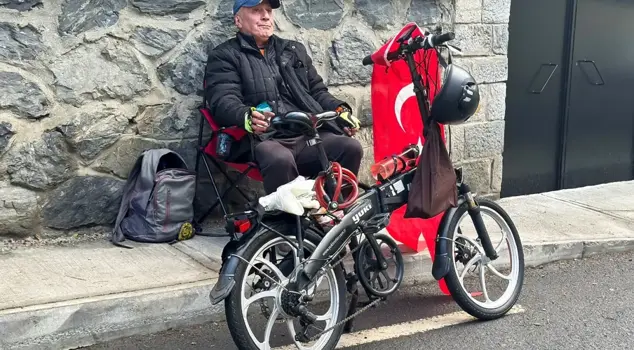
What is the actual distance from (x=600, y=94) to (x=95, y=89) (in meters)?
4.83

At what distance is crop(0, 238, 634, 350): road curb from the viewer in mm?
3498

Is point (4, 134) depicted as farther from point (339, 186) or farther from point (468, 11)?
point (468, 11)

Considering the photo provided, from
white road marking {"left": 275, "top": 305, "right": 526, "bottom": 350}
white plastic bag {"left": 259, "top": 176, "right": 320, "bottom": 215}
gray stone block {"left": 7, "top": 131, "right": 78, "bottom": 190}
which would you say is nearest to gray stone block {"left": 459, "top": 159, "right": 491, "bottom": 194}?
white road marking {"left": 275, "top": 305, "right": 526, "bottom": 350}

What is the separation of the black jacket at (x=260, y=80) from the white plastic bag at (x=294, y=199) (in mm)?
1063

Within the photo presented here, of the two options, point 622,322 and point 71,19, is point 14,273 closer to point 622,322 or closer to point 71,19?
point 71,19

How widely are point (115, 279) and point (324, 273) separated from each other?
1.26 metres

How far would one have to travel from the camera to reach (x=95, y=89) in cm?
466

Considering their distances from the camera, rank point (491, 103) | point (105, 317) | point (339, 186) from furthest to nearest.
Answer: point (491, 103), point (105, 317), point (339, 186)

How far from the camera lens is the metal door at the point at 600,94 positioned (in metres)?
7.05

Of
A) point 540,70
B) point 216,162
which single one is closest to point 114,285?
point 216,162

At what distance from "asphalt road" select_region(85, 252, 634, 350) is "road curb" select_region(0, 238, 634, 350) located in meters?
0.06

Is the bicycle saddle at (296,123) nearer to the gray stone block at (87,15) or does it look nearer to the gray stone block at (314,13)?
the gray stone block at (87,15)

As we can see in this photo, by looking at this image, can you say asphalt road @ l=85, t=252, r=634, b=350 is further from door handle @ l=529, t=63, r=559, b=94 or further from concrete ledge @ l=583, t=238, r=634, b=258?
door handle @ l=529, t=63, r=559, b=94

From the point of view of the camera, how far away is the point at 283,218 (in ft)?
11.2
